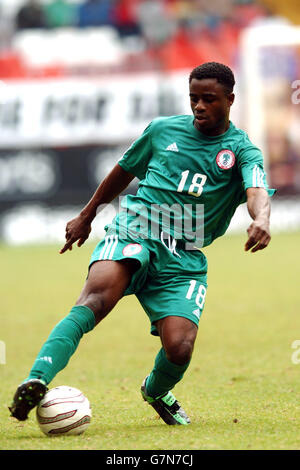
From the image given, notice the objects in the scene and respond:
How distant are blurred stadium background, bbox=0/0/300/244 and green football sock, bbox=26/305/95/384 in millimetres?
18327

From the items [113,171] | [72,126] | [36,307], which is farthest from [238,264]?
[113,171]

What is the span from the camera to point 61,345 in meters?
5.18

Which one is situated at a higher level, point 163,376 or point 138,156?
point 138,156

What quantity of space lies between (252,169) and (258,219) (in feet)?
1.62

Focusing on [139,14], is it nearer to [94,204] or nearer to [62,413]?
[94,204]

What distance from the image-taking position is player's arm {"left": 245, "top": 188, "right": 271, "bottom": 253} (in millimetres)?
5000

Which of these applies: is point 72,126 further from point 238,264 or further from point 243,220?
point 238,264

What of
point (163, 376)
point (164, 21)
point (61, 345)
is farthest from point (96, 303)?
point (164, 21)

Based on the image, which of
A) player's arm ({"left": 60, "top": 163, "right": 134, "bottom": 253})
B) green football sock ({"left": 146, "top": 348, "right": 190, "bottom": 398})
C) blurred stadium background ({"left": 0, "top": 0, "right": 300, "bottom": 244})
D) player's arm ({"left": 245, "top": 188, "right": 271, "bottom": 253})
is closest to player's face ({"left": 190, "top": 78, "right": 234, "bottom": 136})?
player's arm ({"left": 245, "top": 188, "right": 271, "bottom": 253})

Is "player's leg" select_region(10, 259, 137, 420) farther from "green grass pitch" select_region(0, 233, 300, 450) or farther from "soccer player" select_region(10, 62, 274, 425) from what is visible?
"green grass pitch" select_region(0, 233, 300, 450)

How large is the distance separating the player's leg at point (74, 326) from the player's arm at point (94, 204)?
52cm

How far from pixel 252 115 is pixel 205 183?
20265 millimetres

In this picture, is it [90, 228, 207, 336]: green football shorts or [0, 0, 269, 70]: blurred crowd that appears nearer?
[90, 228, 207, 336]: green football shorts

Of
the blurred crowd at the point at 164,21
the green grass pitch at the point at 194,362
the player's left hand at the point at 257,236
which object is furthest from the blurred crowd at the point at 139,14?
the player's left hand at the point at 257,236
